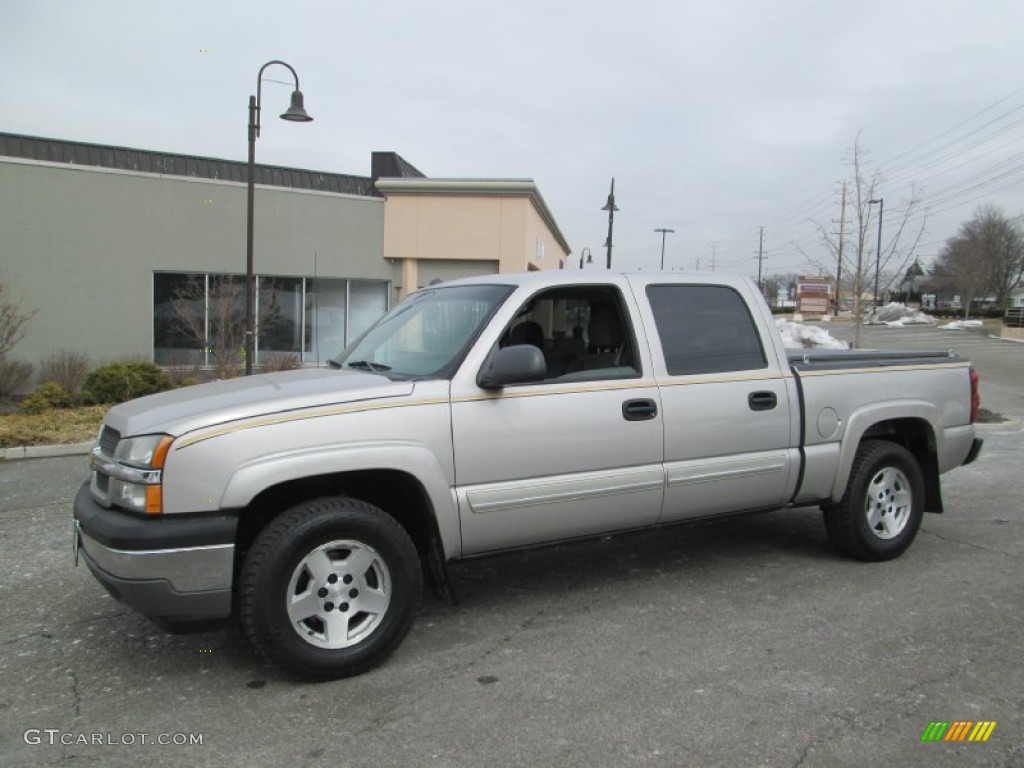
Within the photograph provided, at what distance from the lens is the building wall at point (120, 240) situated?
15.8 m

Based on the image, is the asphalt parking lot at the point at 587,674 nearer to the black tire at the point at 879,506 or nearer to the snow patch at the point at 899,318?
the black tire at the point at 879,506

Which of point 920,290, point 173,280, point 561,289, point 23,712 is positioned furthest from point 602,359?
point 920,290

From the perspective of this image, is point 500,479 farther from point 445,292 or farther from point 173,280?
point 173,280

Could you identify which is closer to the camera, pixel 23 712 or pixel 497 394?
pixel 23 712

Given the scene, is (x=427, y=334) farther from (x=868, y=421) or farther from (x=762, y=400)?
(x=868, y=421)

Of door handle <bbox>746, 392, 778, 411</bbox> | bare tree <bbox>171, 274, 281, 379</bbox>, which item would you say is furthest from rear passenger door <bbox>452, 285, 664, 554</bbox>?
bare tree <bbox>171, 274, 281, 379</bbox>

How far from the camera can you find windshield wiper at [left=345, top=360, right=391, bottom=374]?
422 centimetres

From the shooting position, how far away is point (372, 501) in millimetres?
3941

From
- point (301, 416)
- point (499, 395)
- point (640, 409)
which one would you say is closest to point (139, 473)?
point (301, 416)

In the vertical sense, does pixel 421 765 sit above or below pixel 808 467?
below

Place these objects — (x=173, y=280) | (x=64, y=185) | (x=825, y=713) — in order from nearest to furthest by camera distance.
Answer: (x=825, y=713) < (x=64, y=185) < (x=173, y=280)

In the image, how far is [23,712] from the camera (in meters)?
3.24

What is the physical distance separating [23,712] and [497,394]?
245 centimetres

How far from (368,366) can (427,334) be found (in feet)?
1.23
